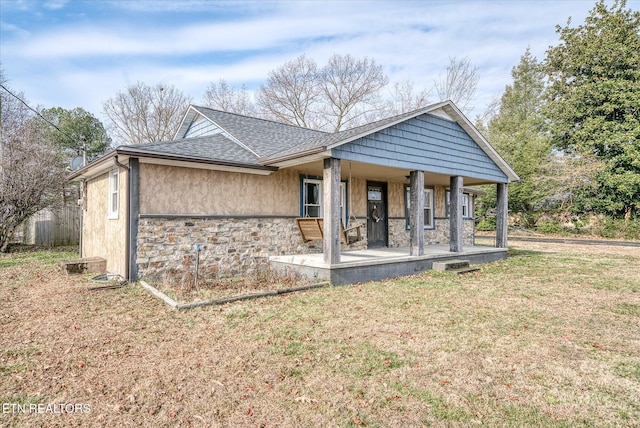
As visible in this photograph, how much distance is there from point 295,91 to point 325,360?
25.3 m

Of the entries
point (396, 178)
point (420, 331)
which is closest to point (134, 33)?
point (396, 178)

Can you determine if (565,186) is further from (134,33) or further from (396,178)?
(134,33)

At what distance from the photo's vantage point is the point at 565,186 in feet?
72.0

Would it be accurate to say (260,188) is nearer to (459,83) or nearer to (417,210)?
(417,210)

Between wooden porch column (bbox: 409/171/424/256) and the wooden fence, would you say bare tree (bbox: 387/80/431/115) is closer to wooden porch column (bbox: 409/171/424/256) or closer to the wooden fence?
wooden porch column (bbox: 409/171/424/256)

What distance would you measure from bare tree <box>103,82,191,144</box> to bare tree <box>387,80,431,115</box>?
1587 centimetres

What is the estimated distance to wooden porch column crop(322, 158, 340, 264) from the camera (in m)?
7.27

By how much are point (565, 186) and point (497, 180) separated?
1419 centimetres

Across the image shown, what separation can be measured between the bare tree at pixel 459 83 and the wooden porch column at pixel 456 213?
59.4 feet

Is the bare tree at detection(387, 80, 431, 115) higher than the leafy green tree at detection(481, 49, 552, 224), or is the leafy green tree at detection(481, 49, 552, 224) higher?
the bare tree at detection(387, 80, 431, 115)

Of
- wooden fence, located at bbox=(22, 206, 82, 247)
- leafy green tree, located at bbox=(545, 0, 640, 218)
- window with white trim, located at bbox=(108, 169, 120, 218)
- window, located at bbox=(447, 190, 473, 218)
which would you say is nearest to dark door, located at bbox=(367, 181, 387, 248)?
window, located at bbox=(447, 190, 473, 218)

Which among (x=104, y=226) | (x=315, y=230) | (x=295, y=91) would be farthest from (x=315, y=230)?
(x=295, y=91)

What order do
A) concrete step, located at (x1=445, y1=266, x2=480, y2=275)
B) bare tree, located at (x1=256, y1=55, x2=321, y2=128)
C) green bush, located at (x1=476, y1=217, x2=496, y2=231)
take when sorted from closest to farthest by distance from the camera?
1. concrete step, located at (x1=445, y1=266, x2=480, y2=275)
2. green bush, located at (x1=476, y1=217, x2=496, y2=231)
3. bare tree, located at (x1=256, y1=55, x2=321, y2=128)

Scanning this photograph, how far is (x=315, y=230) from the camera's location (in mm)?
8414
